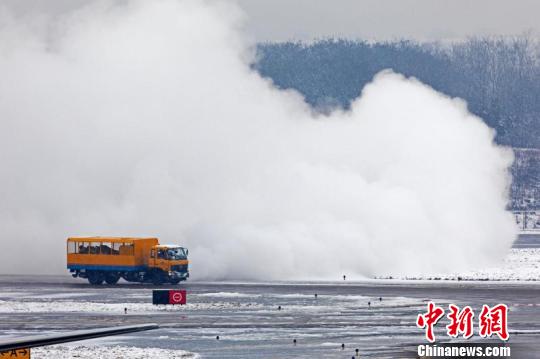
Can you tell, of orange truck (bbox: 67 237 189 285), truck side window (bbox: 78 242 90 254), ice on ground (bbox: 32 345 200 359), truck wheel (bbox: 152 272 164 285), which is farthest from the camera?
truck side window (bbox: 78 242 90 254)

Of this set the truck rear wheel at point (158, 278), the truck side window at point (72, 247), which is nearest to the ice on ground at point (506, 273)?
the truck rear wheel at point (158, 278)

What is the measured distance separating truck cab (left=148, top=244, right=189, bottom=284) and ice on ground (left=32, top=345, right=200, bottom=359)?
4292cm

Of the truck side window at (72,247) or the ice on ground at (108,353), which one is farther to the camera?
the truck side window at (72,247)

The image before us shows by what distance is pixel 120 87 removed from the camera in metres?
127

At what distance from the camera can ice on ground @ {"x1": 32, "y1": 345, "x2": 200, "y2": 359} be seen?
149 feet

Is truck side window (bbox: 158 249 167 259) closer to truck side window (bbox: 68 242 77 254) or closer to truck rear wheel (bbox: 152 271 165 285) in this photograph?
truck rear wheel (bbox: 152 271 165 285)

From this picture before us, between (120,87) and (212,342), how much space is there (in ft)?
259

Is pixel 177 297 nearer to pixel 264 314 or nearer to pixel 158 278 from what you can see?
pixel 264 314

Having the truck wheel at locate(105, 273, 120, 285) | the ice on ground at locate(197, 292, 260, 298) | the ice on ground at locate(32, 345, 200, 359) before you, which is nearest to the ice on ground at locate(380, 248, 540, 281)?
the ice on ground at locate(197, 292, 260, 298)

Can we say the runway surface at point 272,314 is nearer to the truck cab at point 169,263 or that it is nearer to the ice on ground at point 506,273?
the truck cab at point 169,263

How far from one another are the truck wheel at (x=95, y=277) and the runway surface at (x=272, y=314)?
186cm

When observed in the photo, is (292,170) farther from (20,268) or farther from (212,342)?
(212,342)

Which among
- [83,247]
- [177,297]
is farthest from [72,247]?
[177,297]

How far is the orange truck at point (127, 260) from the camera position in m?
92.7
